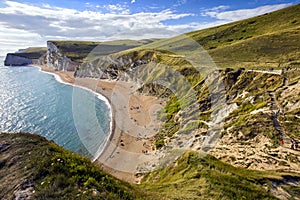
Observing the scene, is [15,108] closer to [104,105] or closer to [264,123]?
[104,105]

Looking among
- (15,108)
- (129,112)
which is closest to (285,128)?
(129,112)

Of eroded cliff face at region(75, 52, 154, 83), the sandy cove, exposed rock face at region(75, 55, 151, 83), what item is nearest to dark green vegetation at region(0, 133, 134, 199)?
the sandy cove

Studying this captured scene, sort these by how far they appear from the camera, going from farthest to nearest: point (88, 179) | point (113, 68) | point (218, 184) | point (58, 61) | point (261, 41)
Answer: point (58, 61)
point (113, 68)
point (261, 41)
point (218, 184)
point (88, 179)

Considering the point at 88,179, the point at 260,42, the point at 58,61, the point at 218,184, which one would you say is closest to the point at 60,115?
the point at 88,179

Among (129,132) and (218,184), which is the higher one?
(218,184)

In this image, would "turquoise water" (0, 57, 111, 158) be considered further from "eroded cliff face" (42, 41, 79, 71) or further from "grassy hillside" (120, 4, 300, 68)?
"eroded cliff face" (42, 41, 79, 71)

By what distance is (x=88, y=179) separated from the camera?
12.4 meters

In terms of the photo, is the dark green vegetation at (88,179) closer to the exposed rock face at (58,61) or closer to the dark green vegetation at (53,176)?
the dark green vegetation at (53,176)

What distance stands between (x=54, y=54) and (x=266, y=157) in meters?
188

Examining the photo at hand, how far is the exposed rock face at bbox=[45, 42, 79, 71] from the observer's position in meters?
159

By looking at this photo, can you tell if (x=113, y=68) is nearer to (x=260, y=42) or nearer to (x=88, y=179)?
(x=260, y=42)

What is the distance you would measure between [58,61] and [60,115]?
116 m

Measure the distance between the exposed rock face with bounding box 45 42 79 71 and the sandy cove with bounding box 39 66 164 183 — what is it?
7594cm

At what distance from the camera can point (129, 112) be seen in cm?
6794
